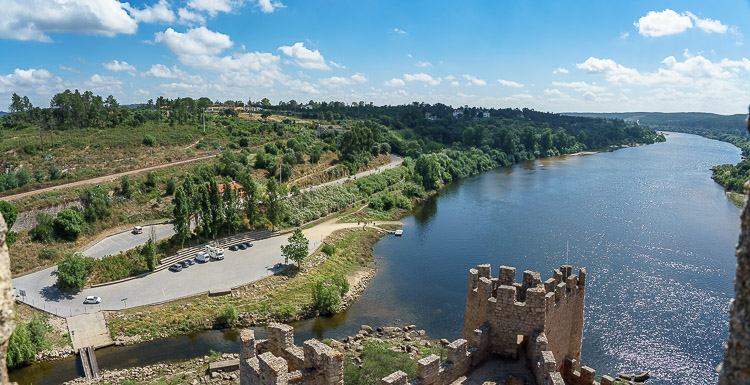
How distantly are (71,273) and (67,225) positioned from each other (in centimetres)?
894

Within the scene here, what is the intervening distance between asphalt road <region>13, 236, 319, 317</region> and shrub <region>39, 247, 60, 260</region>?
5.82ft

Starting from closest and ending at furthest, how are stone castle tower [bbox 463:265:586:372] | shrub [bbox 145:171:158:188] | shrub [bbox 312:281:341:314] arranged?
stone castle tower [bbox 463:265:586:372]
shrub [bbox 312:281:341:314]
shrub [bbox 145:171:158:188]

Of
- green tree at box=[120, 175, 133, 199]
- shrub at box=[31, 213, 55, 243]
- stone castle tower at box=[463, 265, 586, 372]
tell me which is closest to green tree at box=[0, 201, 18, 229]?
shrub at box=[31, 213, 55, 243]

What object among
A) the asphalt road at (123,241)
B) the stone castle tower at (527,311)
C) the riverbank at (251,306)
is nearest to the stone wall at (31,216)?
the asphalt road at (123,241)

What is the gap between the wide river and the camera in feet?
100

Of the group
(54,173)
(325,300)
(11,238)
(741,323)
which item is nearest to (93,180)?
(54,173)

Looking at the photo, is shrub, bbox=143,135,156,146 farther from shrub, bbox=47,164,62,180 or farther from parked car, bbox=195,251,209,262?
parked car, bbox=195,251,209,262

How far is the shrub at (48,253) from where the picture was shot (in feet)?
128

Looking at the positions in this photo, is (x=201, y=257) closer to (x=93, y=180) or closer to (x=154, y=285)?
(x=154, y=285)

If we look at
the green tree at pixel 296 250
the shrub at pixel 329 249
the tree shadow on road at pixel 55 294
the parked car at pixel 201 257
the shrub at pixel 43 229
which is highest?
the shrub at pixel 43 229

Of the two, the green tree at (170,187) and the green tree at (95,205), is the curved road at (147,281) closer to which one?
the green tree at (95,205)

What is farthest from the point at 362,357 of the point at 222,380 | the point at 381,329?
the point at 222,380

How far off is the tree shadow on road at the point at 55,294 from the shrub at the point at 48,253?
5.21 meters

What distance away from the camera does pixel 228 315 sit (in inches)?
1308
